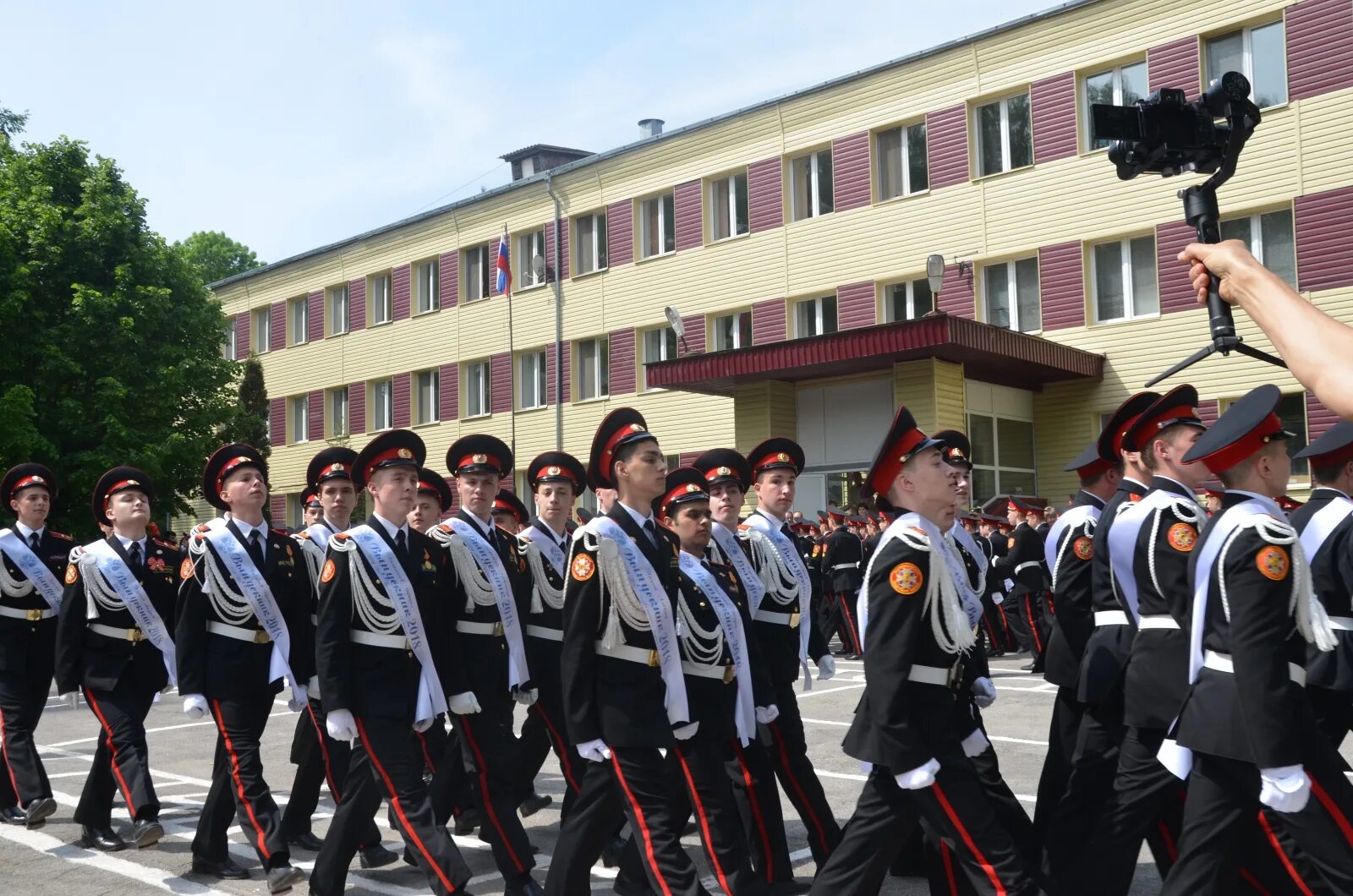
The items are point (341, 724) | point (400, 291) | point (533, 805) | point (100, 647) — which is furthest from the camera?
point (400, 291)

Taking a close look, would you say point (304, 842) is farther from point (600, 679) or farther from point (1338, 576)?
point (1338, 576)

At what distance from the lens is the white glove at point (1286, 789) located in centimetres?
417

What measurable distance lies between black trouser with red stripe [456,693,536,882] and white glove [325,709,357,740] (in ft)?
2.79

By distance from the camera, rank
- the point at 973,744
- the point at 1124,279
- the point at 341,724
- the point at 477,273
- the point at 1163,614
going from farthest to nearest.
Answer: the point at 477,273, the point at 1124,279, the point at 341,724, the point at 1163,614, the point at 973,744

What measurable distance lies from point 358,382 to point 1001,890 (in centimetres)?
3633

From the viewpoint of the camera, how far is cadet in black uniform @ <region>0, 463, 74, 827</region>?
8078mm

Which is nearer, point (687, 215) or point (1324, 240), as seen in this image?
point (1324, 240)

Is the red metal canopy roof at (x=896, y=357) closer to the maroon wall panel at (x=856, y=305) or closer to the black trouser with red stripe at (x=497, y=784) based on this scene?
the maroon wall panel at (x=856, y=305)

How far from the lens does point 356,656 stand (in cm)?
615

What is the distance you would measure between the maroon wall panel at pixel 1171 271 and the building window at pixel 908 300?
4.31m

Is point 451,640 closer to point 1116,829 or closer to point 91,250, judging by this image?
point 1116,829

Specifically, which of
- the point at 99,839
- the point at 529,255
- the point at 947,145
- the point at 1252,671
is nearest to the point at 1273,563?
the point at 1252,671

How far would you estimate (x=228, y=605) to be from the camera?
7027 millimetres

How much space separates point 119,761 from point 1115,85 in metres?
20.3
